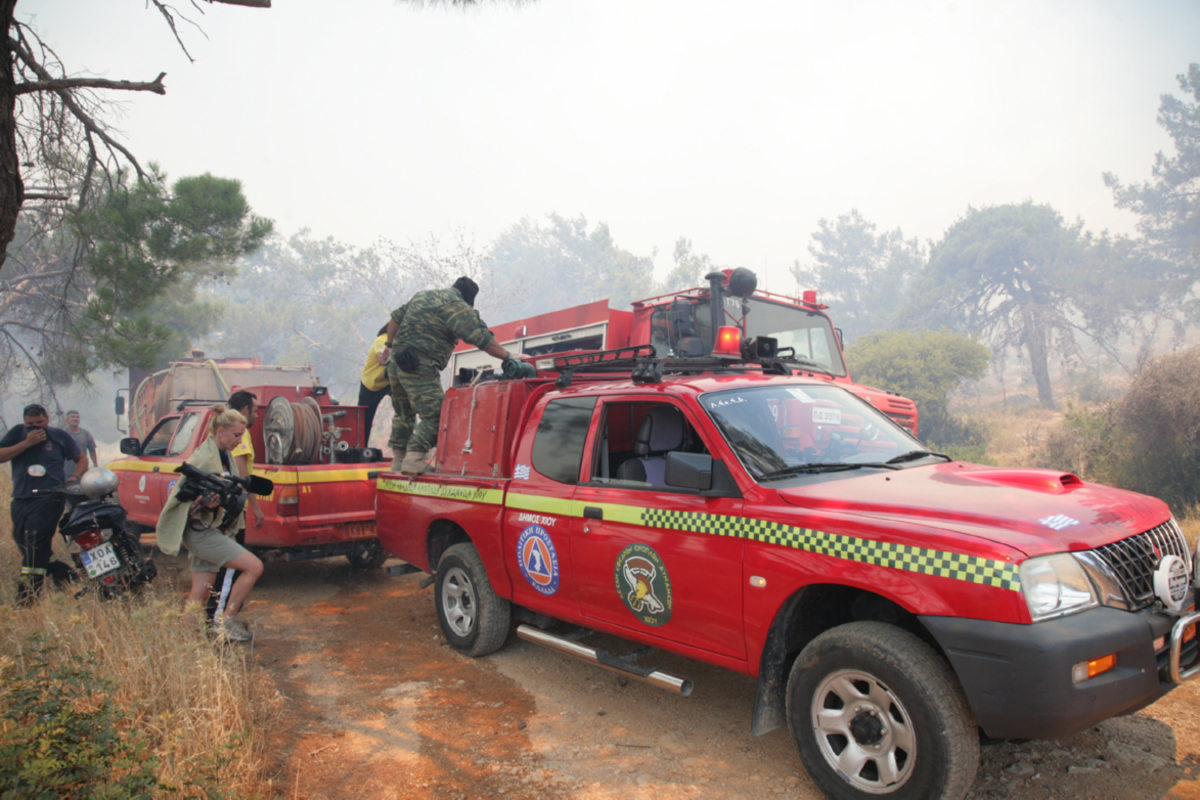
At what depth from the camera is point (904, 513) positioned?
2826 mm

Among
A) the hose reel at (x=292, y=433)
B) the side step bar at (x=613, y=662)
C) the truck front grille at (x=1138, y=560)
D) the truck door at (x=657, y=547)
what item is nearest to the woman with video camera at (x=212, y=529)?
the hose reel at (x=292, y=433)

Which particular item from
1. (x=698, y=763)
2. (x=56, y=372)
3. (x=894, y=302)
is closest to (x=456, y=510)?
(x=698, y=763)

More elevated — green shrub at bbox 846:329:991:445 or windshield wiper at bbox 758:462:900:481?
green shrub at bbox 846:329:991:445

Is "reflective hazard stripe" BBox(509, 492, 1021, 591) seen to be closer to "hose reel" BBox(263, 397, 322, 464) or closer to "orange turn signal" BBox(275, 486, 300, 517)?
"orange turn signal" BBox(275, 486, 300, 517)

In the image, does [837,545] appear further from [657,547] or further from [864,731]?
[657,547]

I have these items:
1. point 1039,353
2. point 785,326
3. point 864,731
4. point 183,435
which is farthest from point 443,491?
point 1039,353

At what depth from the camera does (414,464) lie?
5766mm

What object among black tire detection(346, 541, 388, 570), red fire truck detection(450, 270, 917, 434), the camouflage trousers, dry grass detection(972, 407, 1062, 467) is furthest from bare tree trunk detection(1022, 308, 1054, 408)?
the camouflage trousers

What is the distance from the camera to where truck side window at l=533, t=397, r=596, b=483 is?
4.30 meters

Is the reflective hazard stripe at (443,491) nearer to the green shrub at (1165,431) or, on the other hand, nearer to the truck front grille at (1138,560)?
the truck front grille at (1138,560)

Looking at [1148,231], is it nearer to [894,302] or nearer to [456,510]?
[894,302]

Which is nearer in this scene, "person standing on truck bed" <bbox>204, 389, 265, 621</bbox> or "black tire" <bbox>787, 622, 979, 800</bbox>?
"black tire" <bbox>787, 622, 979, 800</bbox>

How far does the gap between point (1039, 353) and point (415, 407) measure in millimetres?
29843

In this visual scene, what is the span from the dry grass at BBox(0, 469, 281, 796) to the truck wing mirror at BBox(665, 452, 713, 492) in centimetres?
228
